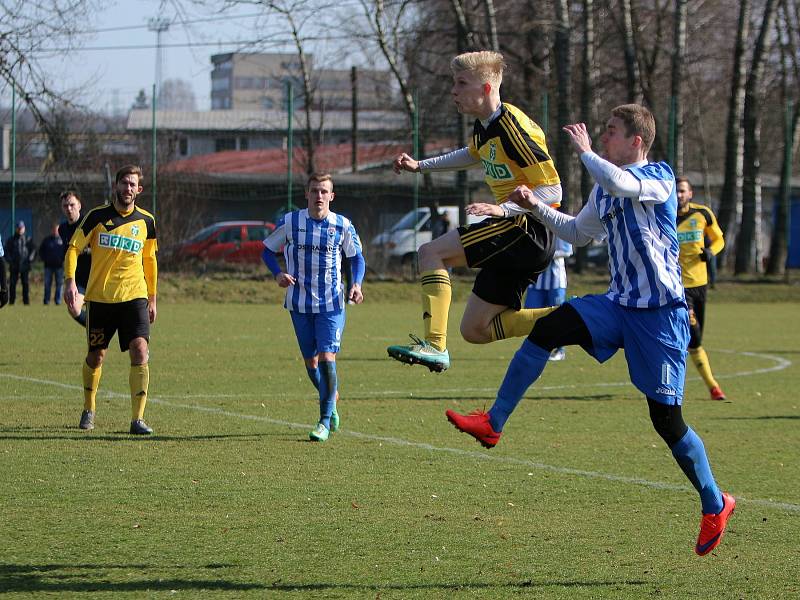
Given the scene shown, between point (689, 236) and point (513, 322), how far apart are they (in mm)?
7015

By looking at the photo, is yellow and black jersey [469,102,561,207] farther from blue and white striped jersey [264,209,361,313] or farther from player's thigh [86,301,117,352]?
player's thigh [86,301,117,352]

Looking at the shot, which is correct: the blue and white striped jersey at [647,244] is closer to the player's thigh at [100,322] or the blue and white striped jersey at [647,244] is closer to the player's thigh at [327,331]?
the player's thigh at [327,331]

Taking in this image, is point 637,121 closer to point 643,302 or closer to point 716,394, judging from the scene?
point 643,302

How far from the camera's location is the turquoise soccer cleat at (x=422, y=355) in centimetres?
676

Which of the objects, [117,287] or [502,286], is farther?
[117,287]

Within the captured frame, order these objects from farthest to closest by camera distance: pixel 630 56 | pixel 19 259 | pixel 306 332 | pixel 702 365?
pixel 630 56 → pixel 19 259 → pixel 702 365 → pixel 306 332

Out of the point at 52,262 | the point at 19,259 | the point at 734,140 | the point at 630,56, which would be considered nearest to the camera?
the point at 19,259

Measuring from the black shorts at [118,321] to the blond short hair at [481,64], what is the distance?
174 inches

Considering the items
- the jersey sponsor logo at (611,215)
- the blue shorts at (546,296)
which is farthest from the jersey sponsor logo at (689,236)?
the jersey sponsor logo at (611,215)

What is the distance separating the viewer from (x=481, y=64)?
6.96 metres

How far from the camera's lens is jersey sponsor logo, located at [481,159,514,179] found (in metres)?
7.08

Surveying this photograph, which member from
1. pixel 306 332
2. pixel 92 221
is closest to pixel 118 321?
pixel 92 221

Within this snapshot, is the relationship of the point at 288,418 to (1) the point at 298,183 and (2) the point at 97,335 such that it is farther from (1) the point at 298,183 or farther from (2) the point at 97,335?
(1) the point at 298,183

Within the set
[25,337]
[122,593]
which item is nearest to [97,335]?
[122,593]
